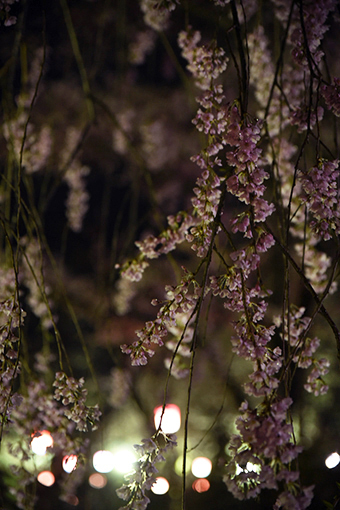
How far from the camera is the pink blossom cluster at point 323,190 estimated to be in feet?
1.62

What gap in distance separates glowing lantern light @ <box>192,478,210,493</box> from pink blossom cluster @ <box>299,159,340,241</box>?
5.86ft

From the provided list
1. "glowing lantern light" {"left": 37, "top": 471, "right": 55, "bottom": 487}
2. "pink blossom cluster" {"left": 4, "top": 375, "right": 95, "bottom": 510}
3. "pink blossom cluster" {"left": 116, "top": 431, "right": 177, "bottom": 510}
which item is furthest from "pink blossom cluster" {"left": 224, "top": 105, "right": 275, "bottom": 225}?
"glowing lantern light" {"left": 37, "top": 471, "right": 55, "bottom": 487}

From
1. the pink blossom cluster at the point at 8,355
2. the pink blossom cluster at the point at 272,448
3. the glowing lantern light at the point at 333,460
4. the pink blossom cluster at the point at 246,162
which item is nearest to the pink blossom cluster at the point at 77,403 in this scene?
the pink blossom cluster at the point at 8,355

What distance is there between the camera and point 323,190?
19.5 inches

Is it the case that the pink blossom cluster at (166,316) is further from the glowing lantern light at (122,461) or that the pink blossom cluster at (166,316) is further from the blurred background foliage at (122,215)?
the glowing lantern light at (122,461)

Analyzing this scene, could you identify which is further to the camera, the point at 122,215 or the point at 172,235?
the point at 122,215

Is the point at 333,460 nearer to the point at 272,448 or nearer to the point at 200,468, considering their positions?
the point at 272,448

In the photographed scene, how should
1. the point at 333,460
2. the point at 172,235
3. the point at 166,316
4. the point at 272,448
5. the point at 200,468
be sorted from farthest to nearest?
the point at 200,468
the point at 333,460
the point at 172,235
the point at 166,316
the point at 272,448

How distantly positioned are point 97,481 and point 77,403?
1649mm

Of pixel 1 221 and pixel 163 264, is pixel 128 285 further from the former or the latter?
pixel 1 221

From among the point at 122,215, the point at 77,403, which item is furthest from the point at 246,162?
the point at 122,215

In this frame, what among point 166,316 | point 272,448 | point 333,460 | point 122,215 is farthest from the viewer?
point 122,215

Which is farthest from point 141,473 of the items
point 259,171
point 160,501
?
point 160,501

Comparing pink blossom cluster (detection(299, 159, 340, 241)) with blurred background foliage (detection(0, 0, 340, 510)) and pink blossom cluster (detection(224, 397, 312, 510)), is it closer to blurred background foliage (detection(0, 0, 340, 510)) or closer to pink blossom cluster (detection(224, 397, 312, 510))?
pink blossom cluster (detection(224, 397, 312, 510))
